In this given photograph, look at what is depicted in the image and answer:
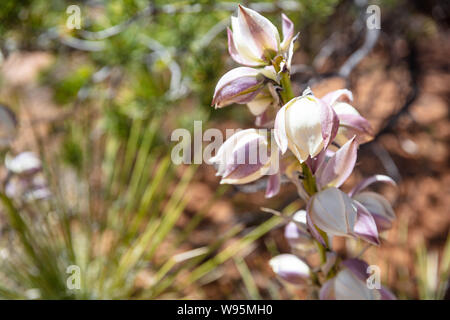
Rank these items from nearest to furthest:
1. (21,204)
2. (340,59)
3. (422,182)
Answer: (21,204) → (422,182) → (340,59)

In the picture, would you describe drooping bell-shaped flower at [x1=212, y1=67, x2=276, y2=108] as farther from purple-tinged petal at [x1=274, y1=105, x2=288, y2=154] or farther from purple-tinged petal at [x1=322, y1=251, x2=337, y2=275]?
purple-tinged petal at [x1=322, y1=251, x2=337, y2=275]

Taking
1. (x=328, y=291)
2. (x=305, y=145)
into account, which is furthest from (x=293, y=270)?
(x=305, y=145)

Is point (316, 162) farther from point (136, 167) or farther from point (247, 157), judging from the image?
point (136, 167)

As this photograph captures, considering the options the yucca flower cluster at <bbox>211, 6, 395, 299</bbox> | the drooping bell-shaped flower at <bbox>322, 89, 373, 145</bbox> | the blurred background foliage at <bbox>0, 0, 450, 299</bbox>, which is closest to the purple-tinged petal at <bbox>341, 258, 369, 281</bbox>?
the yucca flower cluster at <bbox>211, 6, 395, 299</bbox>

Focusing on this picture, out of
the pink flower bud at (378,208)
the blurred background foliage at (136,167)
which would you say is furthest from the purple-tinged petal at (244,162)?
the blurred background foliage at (136,167)

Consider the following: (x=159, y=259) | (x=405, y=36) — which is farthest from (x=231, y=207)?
(x=405, y=36)
